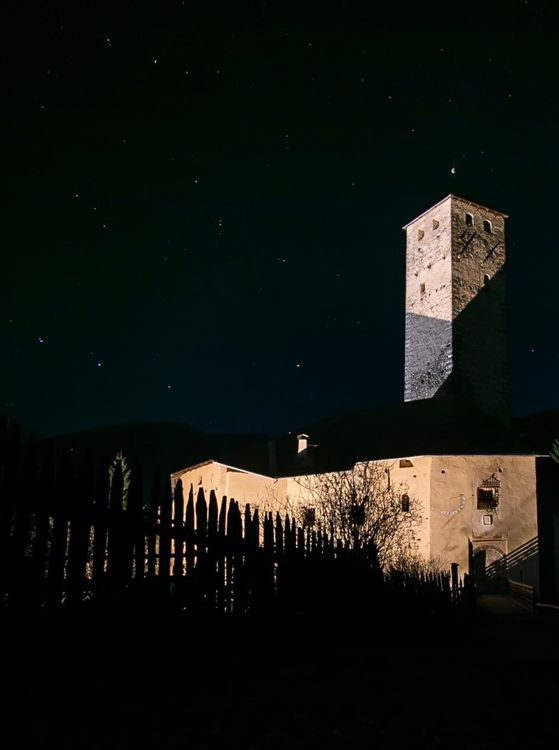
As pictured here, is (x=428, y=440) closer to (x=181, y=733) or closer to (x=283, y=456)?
(x=283, y=456)

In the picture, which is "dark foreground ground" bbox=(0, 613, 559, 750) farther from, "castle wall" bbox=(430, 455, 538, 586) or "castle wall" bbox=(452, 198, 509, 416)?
"castle wall" bbox=(452, 198, 509, 416)

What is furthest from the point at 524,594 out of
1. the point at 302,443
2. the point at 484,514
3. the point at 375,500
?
the point at 302,443

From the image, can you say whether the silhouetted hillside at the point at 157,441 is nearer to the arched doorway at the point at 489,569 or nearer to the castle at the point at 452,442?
the castle at the point at 452,442

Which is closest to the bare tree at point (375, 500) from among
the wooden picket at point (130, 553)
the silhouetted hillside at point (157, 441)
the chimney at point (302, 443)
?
the chimney at point (302, 443)

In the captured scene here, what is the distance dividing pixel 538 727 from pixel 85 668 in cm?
285

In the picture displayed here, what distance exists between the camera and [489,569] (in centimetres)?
2878

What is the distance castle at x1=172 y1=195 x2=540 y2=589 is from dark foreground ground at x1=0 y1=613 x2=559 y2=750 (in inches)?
747

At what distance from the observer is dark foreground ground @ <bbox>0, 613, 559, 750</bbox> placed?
12.1 feet

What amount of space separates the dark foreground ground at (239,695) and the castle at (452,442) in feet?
62.3

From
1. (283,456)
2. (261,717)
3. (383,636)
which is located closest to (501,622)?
(383,636)

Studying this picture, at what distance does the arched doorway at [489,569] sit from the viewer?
28.7 metres

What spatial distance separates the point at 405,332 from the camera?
1704 inches

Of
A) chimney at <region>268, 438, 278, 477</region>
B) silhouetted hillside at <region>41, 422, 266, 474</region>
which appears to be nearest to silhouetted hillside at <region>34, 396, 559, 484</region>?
chimney at <region>268, 438, 278, 477</region>

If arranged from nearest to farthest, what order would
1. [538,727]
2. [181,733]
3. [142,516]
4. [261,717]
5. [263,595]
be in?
[181,733]
[261,717]
[538,727]
[142,516]
[263,595]
